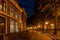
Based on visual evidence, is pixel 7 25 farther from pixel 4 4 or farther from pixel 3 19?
pixel 4 4

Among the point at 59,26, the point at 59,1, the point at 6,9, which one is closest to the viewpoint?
the point at 6,9

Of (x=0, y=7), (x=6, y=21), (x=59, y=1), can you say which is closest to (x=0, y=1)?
(x=0, y=7)

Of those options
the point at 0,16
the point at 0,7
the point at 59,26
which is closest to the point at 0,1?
the point at 0,7

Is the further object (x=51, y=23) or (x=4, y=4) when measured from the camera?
(x=51, y=23)

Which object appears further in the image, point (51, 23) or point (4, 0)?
point (51, 23)

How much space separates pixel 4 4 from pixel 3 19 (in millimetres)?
2678

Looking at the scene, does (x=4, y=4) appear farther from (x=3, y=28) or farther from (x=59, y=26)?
(x=59, y=26)

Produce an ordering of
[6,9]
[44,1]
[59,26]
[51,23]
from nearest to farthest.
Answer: [6,9] < [44,1] < [59,26] < [51,23]

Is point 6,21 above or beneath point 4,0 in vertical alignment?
beneath

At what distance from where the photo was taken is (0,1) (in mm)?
22234

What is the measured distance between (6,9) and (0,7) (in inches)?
116

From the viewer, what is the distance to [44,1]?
1299 inches

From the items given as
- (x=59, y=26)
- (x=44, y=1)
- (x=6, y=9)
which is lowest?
(x=59, y=26)

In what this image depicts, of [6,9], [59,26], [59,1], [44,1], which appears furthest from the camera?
[59,26]
